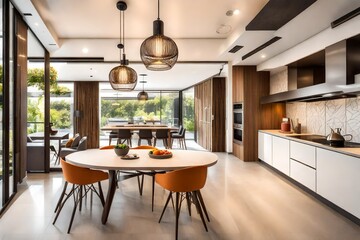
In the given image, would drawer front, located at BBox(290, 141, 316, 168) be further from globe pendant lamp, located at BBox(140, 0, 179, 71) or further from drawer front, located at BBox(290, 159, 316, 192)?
globe pendant lamp, located at BBox(140, 0, 179, 71)

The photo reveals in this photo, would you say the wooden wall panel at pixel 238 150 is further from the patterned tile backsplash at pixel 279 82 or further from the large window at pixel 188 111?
the large window at pixel 188 111

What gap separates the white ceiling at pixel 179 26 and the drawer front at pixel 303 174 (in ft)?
7.02

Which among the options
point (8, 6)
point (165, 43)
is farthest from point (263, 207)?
point (8, 6)

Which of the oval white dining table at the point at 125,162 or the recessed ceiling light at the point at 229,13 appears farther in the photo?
the recessed ceiling light at the point at 229,13

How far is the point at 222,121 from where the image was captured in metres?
7.94

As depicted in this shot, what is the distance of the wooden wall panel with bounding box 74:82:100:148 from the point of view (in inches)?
363

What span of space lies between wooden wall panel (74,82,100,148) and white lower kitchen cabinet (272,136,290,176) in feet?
22.0

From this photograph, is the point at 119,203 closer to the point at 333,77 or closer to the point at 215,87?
the point at 333,77

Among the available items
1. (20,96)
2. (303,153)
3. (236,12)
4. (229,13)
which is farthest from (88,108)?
(303,153)

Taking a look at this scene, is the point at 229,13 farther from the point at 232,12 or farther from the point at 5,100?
the point at 5,100

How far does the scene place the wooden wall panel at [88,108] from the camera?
9.21 m

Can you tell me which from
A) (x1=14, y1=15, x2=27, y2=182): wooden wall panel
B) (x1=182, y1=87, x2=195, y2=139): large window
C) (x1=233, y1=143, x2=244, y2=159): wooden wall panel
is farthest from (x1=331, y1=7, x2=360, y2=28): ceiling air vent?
(x1=182, y1=87, x2=195, y2=139): large window

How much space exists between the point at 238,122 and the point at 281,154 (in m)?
1.91

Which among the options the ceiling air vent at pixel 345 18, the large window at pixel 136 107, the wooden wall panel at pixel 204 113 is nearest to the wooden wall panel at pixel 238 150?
the wooden wall panel at pixel 204 113
